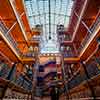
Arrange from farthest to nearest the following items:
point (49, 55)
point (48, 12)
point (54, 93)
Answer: point (49, 55) → point (48, 12) → point (54, 93)

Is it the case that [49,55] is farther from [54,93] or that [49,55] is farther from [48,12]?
[54,93]

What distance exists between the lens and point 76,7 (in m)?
17.8

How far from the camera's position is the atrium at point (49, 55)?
26.6 feet

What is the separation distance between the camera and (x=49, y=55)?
28922mm

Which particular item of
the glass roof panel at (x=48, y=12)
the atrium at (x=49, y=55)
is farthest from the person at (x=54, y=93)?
the glass roof panel at (x=48, y=12)

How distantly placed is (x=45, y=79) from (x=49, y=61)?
3549 millimetres

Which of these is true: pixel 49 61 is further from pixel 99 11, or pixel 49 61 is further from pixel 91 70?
pixel 91 70

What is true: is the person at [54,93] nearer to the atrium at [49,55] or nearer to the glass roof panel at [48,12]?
the atrium at [49,55]

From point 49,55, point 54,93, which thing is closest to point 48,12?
point 49,55

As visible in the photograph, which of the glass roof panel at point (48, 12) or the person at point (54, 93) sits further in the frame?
the glass roof panel at point (48, 12)

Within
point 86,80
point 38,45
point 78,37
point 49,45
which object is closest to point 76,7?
point 78,37

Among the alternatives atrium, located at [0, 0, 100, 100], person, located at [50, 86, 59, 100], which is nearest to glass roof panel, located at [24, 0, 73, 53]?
atrium, located at [0, 0, 100, 100]

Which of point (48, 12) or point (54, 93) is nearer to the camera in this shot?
point (54, 93)

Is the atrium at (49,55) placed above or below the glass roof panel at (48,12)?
below
